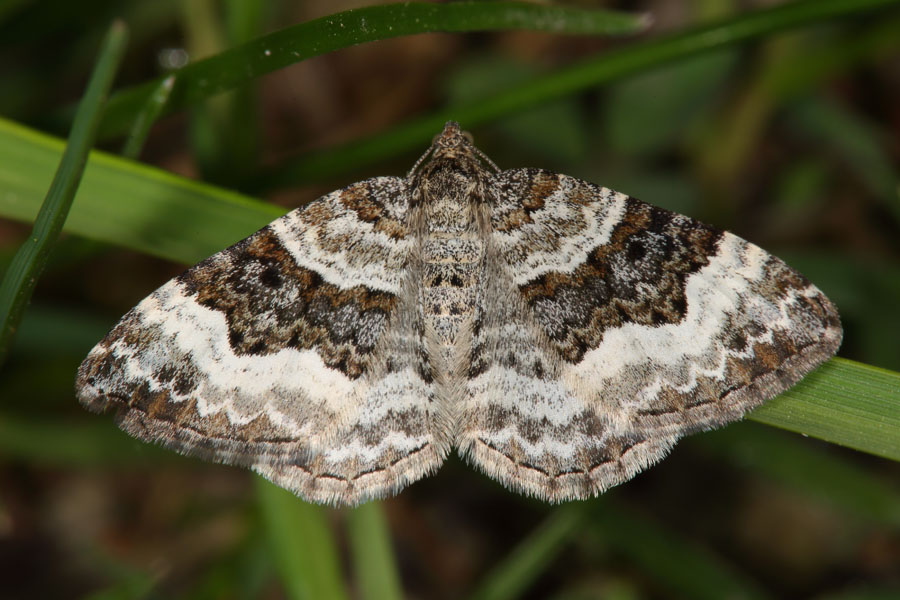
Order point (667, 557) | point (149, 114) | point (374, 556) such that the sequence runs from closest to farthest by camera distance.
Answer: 1. point (149, 114)
2. point (374, 556)
3. point (667, 557)

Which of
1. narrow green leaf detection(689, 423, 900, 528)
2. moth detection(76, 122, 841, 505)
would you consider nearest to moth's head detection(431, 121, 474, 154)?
moth detection(76, 122, 841, 505)

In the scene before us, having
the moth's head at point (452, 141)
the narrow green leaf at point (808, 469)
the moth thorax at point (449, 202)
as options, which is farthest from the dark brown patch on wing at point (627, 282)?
the narrow green leaf at point (808, 469)

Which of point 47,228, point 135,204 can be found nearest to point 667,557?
point 135,204

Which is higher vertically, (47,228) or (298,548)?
(47,228)

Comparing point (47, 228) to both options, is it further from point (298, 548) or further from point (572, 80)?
point (572, 80)

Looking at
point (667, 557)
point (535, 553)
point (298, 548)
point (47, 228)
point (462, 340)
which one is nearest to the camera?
point (47, 228)

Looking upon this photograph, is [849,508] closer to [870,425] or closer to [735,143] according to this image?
[870,425]

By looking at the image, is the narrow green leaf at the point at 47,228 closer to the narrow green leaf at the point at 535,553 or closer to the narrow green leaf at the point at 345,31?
the narrow green leaf at the point at 345,31
